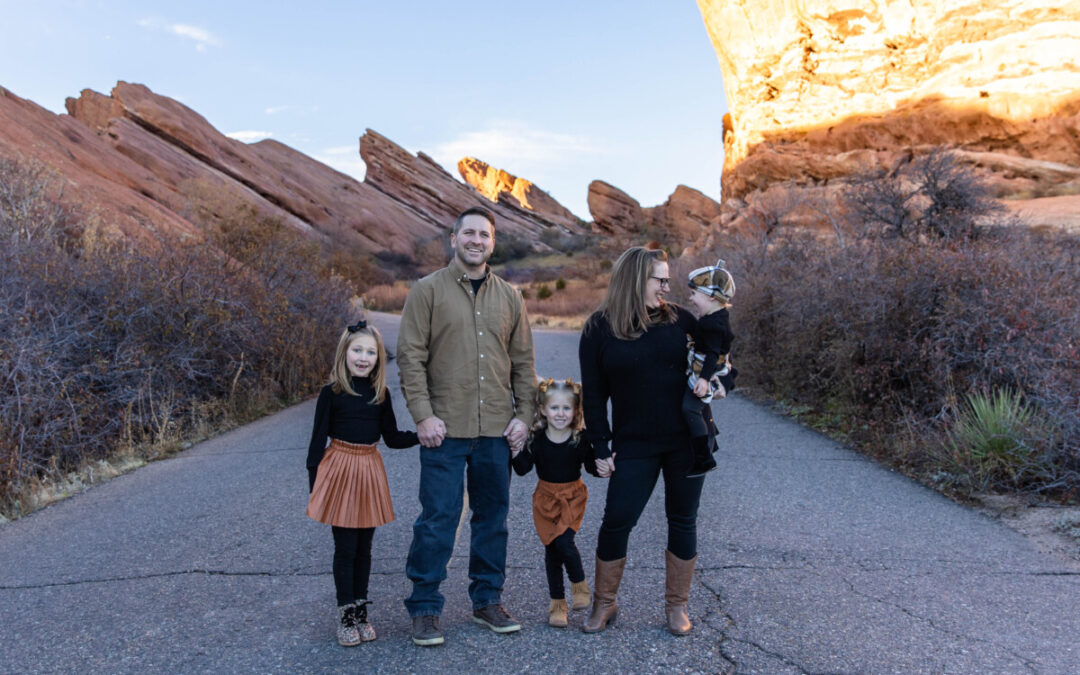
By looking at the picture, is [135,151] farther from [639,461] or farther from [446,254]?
[639,461]

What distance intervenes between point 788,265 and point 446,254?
138ft

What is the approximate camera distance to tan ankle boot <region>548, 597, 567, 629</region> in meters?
3.39

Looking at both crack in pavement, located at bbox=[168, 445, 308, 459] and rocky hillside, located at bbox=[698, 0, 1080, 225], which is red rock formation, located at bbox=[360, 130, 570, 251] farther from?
crack in pavement, located at bbox=[168, 445, 308, 459]

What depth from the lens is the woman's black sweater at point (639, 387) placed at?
10.5 ft

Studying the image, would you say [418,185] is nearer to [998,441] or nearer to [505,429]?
[998,441]

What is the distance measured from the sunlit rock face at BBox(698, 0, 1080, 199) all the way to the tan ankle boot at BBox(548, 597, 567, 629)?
19238mm

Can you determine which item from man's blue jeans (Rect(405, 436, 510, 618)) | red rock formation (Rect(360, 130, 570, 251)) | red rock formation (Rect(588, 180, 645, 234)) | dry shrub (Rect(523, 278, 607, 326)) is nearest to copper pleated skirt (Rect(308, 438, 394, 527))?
man's blue jeans (Rect(405, 436, 510, 618))

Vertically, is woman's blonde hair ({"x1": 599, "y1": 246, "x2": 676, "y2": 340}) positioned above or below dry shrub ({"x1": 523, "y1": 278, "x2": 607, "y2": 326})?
below

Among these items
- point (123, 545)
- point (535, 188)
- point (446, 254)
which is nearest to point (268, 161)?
point (446, 254)

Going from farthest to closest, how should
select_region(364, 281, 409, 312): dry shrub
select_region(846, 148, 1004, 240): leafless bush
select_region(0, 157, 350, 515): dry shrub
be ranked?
select_region(364, 281, 409, 312): dry shrub, select_region(846, 148, 1004, 240): leafless bush, select_region(0, 157, 350, 515): dry shrub

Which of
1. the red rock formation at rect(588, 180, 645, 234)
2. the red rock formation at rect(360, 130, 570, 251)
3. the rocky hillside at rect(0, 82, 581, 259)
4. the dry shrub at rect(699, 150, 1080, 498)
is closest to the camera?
the dry shrub at rect(699, 150, 1080, 498)

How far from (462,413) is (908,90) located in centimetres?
2729

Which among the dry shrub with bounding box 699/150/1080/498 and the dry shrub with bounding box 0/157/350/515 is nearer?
the dry shrub with bounding box 699/150/1080/498

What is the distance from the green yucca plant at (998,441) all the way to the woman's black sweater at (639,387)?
3.89 meters
